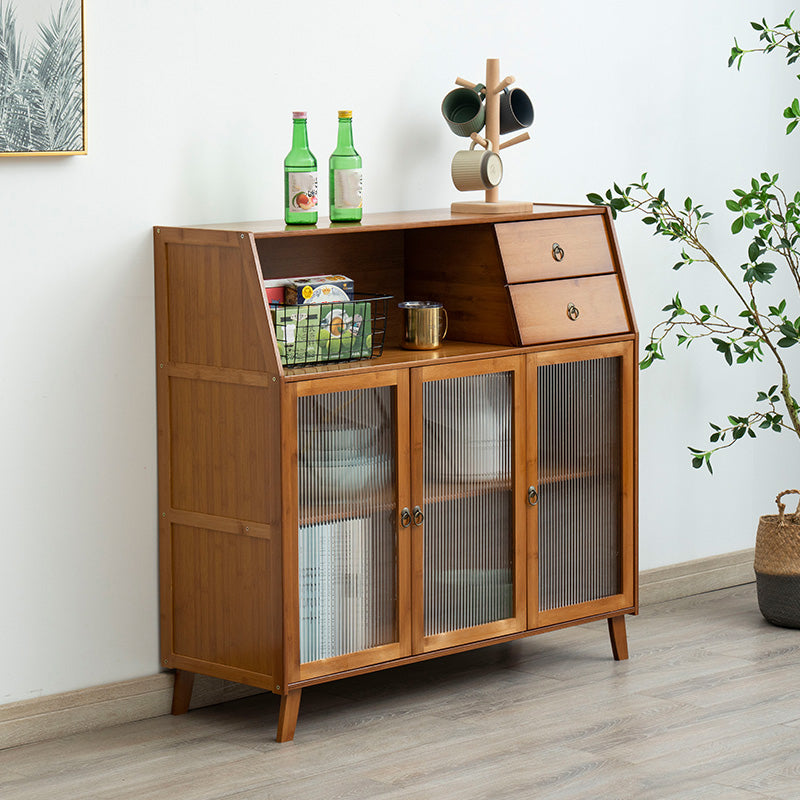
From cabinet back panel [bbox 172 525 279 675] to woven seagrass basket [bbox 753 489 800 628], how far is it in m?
1.58

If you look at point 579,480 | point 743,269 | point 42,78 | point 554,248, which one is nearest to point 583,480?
point 579,480

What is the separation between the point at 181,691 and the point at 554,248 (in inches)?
52.6

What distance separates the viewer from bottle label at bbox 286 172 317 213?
10.0 feet

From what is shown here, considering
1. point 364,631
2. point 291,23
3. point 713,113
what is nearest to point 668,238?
point 713,113

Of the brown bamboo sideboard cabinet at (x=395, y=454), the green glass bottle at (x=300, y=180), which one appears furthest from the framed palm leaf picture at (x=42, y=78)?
the green glass bottle at (x=300, y=180)

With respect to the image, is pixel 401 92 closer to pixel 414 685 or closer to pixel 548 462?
pixel 548 462

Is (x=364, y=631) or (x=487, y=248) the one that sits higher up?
(x=487, y=248)

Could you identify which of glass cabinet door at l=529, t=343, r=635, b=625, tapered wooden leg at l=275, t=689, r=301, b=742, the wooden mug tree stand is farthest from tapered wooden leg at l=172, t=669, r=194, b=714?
the wooden mug tree stand

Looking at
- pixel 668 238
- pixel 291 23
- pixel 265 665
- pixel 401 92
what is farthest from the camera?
pixel 668 238

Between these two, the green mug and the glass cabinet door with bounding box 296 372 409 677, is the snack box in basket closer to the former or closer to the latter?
the glass cabinet door with bounding box 296 372 409 677

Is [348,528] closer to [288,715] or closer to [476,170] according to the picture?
[288,715]

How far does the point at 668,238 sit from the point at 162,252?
1677 millimetres

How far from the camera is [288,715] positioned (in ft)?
9.69

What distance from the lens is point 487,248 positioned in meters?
3.29
